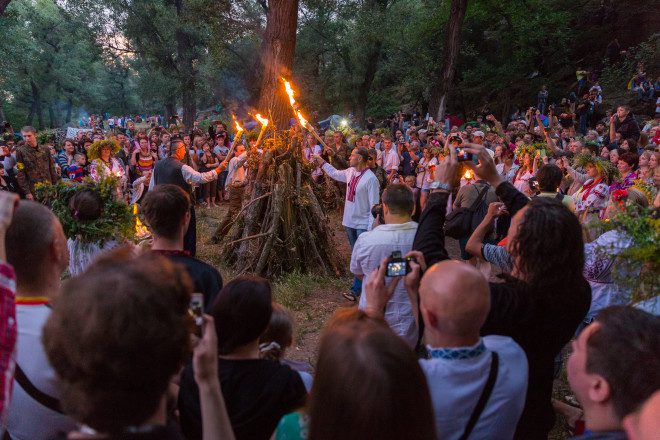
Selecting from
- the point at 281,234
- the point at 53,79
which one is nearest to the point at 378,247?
the point at 281,234

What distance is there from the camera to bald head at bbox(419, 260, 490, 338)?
189 cm

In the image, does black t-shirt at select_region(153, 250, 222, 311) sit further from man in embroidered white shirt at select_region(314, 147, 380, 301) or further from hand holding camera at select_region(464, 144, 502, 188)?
man in embroidered white shirt at select_region(314, 147, 380, 301)

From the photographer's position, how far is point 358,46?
87.9ft

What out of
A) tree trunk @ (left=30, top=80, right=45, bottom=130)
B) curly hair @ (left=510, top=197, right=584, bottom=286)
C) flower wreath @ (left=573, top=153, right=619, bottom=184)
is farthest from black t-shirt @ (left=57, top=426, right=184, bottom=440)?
tree trunk @ (left=30, top=80, right=45, bottom=130)

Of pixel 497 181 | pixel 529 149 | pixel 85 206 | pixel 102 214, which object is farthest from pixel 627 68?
pixel 85 206

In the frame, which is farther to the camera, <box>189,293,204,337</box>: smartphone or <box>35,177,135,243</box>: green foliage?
<box>35,177,135,243</box>: green foliage

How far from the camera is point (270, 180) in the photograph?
734 centimetres

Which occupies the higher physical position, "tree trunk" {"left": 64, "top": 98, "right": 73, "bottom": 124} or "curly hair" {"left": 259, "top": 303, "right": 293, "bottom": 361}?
"tree trunk" {"left": 64, "top": 98, "right": 73, "bottom": 124}

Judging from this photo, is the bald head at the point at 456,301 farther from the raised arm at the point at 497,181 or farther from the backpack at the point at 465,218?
the backpack at the point at 465,218

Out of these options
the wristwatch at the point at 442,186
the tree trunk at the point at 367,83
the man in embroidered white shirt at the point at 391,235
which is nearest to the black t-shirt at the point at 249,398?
the wristwatch at the point at 442,186

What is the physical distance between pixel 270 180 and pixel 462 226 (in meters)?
2.95

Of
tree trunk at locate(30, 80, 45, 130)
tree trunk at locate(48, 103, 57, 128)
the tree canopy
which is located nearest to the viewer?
the tree canopy

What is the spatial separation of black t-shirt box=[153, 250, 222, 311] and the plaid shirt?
1392 mm

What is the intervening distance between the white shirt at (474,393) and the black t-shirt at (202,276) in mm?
1609
